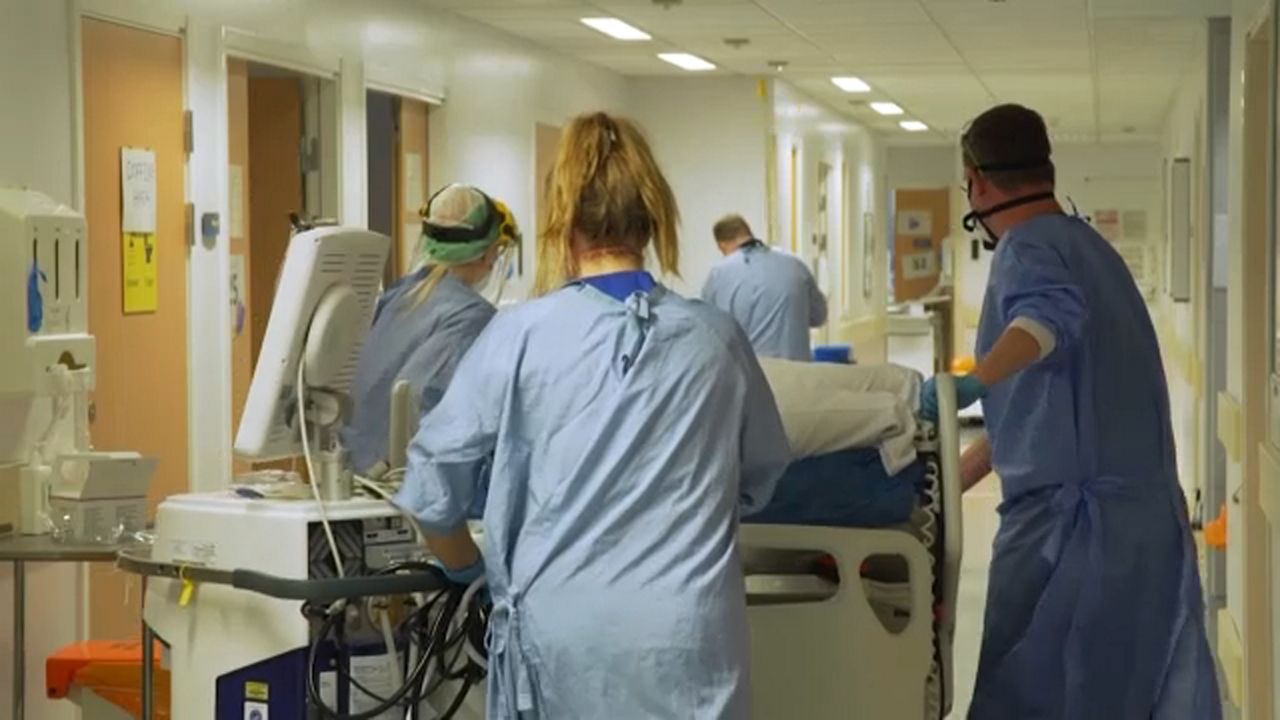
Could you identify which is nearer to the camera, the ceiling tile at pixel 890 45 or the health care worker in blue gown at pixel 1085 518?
the health care worker in blue gown at pixel 1085 518

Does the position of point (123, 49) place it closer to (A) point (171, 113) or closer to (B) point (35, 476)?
(A) point (171, 113)

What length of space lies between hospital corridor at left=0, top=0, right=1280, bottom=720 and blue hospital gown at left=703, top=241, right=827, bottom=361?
1.20 meters

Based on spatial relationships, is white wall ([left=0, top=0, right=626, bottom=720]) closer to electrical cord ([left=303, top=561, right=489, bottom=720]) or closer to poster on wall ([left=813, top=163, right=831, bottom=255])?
electrical cord ([left=303, top=561, right=489, bottom=720])

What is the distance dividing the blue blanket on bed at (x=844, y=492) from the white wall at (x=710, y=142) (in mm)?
8090

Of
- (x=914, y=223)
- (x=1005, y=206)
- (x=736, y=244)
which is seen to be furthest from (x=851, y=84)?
(x=1005, y=206)

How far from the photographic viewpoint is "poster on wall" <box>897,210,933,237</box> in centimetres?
2009

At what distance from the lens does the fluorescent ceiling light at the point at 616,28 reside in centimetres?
852

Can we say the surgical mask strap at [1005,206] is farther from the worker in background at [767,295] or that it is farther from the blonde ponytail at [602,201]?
the worker in background at [767,295]

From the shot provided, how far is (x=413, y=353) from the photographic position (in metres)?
4.60

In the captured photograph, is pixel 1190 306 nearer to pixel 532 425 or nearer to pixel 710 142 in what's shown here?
pixel 710 142

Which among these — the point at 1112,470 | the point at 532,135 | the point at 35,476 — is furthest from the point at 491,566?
the point at 532,135

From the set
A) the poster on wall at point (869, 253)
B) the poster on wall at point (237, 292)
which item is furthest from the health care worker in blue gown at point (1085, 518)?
the poster on wall at point (869, 253)

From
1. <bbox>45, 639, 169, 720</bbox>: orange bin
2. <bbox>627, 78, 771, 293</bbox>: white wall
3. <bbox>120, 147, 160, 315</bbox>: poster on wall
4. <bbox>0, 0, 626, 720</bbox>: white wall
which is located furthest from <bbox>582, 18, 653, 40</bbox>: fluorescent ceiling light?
<bbox>45, 639, 169, 720</bbox>: orange bin

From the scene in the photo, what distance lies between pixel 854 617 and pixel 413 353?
5.19 ft
